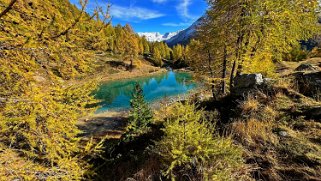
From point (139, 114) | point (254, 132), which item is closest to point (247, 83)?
point (254, 132)

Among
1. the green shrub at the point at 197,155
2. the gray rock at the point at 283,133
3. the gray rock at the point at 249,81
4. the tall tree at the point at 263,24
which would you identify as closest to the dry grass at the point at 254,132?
the gray rock at the point at 283,133

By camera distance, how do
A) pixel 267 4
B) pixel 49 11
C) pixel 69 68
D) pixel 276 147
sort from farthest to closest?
pixel 267 4 → pixel 276 147 → pixel 69 68 → pixel 49 11

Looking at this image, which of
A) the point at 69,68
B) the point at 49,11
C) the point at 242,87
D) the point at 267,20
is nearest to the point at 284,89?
the point at 242,87

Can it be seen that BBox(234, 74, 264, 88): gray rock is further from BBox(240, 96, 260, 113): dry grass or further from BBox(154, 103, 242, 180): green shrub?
BBox(154, 103, 242, 180): green shrub

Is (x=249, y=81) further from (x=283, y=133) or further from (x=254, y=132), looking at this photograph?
(x=283, y=133)

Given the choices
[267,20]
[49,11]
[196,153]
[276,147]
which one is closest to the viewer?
[49,11]

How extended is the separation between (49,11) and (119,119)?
23.0 metres

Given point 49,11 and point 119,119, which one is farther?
point 119,119

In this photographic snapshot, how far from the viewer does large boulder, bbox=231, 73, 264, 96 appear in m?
8.70

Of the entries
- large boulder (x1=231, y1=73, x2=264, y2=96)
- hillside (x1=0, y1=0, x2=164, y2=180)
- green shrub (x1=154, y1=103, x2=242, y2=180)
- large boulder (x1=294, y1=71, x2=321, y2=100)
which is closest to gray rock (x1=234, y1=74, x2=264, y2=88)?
large boulder (x1=231, y1=73, x2=264, y2=96)

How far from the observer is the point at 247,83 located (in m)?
9.05

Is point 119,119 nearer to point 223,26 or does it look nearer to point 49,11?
point 223,26

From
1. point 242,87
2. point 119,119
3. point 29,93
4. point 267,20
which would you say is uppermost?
point 267,20

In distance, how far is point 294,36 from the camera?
419 inches
